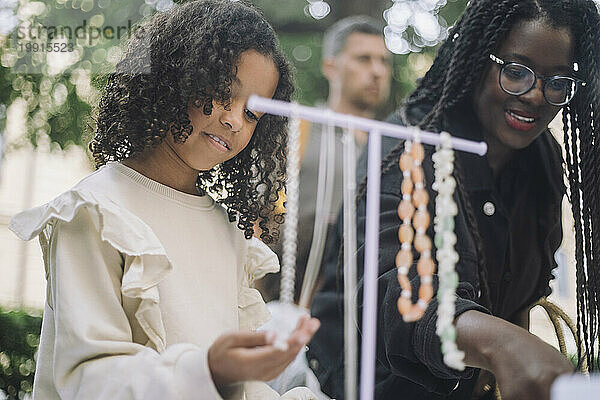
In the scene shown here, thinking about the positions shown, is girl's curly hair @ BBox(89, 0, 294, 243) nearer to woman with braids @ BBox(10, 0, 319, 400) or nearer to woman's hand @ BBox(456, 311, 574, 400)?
woman with braids @ BBox(10, 0, 319, 400)

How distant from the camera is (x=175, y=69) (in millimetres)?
950

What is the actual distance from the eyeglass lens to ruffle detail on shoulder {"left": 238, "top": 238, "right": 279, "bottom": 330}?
0.43 metres

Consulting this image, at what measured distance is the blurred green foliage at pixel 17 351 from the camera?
1.72 meters

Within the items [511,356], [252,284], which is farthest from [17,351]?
[511,356]

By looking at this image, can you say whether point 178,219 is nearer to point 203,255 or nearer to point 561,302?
point 203,255

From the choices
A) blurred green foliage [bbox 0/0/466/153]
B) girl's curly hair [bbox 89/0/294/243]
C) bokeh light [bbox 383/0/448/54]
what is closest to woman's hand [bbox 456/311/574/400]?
girl's curly hair [bbox 89/0/294/243]

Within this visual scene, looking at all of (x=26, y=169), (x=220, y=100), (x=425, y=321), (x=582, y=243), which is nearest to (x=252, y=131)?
(x=220, y=100)

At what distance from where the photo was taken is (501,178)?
1196mm

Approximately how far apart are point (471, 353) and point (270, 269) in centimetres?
34

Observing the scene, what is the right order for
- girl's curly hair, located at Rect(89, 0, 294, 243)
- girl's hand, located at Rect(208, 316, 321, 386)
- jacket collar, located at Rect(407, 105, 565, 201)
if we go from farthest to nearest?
jacket collar, located at Rect(407, 105, 565, 201), girl's curly hair, located at Rect(89, 0, 294, 243), girl's hand, located at Rect(208, 316, 321, 386)

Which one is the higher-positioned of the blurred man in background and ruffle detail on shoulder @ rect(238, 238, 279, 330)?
the blurred man in background

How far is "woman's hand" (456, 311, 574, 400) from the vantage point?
2.58 feet

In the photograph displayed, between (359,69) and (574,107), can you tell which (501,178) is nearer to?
(574,107)

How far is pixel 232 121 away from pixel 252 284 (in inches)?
11.1
